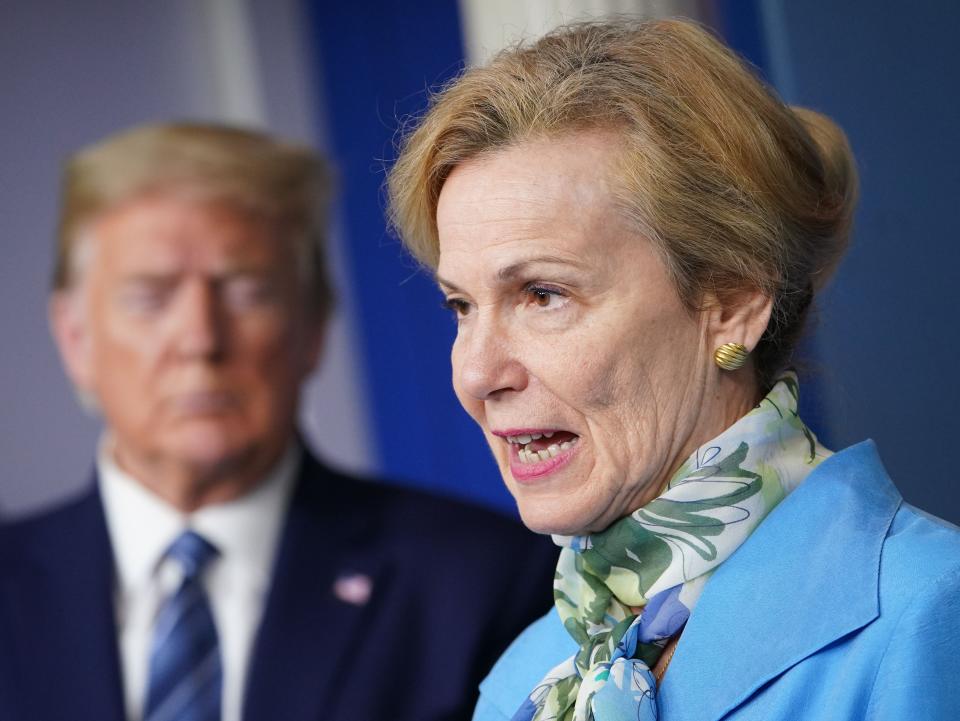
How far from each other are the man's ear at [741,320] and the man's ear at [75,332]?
6.45ft

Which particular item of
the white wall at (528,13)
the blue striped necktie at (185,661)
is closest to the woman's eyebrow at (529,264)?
the white wall at (528,13)

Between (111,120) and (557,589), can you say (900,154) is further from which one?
(111,120)

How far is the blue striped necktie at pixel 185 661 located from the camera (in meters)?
2.77

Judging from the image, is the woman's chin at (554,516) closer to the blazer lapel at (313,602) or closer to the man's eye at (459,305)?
the man's eye at (459,305)

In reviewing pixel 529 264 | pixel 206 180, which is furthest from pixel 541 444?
pixel 206 180

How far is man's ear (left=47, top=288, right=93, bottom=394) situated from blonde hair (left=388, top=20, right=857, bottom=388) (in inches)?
66.3

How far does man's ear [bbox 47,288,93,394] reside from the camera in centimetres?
317

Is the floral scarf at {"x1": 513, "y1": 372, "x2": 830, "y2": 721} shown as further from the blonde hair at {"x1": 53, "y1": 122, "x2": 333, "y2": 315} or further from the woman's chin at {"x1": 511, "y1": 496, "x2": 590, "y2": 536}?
the blonde hair at {"x1": 53, "y1": 122, "x2": 333, "y2": 315}

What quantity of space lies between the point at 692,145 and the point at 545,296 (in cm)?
27

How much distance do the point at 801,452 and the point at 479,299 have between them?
479 millimetres

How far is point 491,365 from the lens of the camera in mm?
1666

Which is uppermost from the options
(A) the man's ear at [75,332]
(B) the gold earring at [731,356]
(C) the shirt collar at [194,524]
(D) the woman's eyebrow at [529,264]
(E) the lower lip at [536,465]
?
(D) the woman's eyebrow at [529,264]

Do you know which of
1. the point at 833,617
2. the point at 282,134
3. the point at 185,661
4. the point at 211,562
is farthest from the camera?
the point at 282,134

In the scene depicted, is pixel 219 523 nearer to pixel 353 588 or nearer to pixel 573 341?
pixel 353 588
